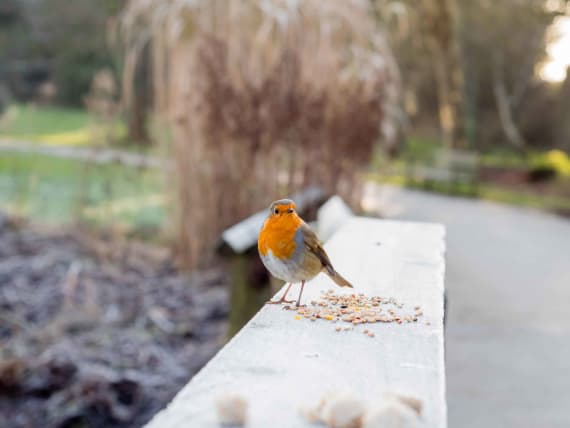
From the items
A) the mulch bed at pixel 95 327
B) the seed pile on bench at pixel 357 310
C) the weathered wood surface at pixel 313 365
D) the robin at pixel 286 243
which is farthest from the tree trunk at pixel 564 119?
the robin at pixel 286 243

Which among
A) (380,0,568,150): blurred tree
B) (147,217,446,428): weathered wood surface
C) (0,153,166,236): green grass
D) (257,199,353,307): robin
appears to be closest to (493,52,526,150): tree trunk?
(380,0,568,150): blurred tree

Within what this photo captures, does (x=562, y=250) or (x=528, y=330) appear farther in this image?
(x=562, y=250)

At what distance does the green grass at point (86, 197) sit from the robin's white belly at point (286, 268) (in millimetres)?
5106

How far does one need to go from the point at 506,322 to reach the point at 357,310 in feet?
14.8

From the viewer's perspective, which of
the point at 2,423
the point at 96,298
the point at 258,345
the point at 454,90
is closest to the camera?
the point at 258,345

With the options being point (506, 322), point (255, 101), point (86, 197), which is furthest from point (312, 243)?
point (86, 197)

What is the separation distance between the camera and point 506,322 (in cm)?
564

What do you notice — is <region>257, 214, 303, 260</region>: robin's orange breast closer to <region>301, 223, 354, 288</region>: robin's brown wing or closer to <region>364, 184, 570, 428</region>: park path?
<region>301, 223, 354, 288</region>: robin's brown wing

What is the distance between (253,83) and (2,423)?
9.57ft

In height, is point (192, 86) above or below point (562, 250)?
above

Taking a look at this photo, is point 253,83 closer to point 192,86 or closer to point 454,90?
point 192,86

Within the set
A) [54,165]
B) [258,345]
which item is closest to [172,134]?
[258,345]

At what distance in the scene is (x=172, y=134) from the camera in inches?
239

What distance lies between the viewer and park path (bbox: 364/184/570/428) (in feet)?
13.5
